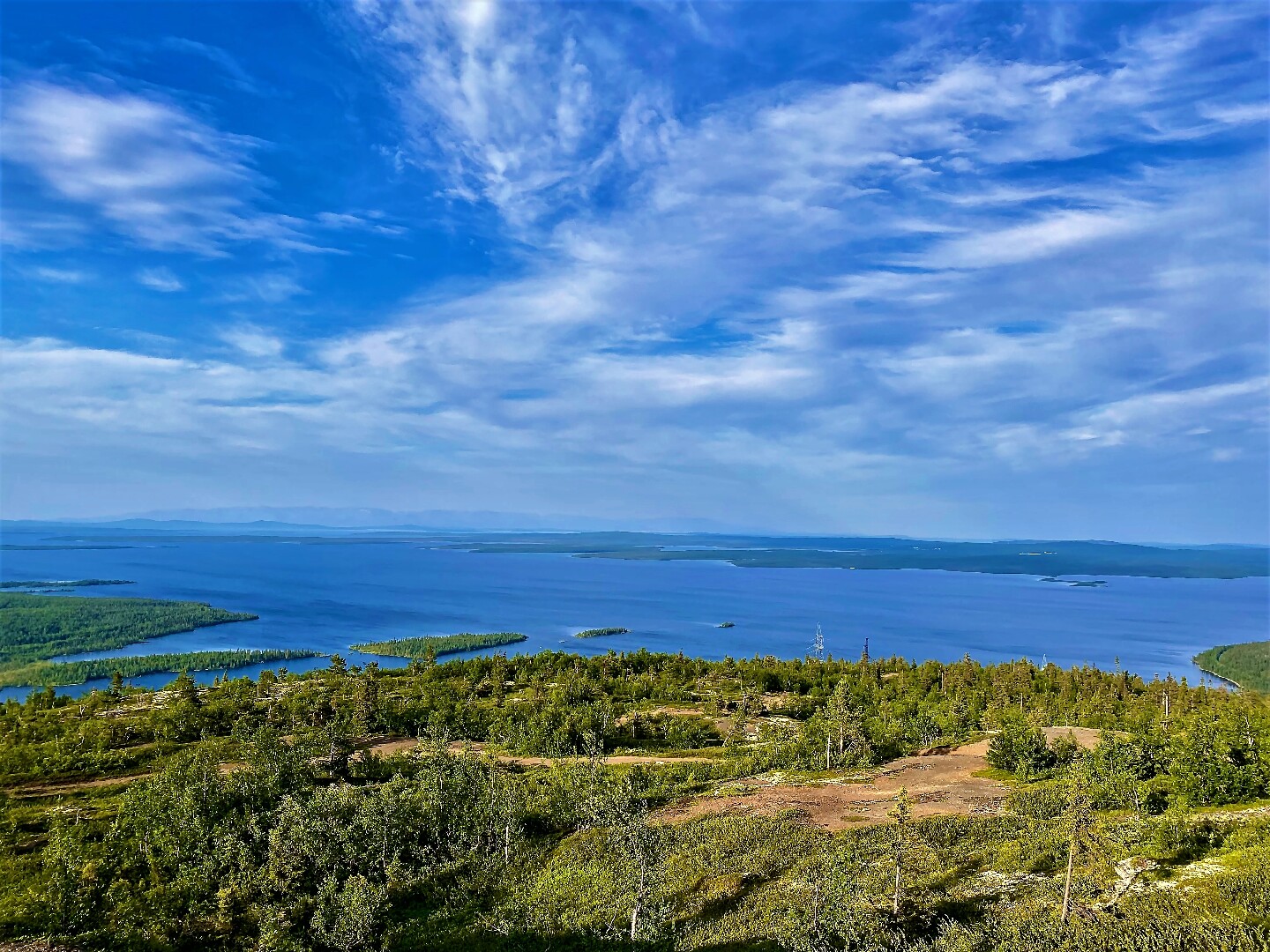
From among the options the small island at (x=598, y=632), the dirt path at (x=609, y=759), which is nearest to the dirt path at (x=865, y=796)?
the dirt path at (x=609, y=759)

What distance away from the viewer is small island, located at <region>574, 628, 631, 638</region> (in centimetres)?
14900

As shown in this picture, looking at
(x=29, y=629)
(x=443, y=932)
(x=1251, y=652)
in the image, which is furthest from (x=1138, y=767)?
(x=29, y=629)

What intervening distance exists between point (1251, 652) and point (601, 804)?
507 feet

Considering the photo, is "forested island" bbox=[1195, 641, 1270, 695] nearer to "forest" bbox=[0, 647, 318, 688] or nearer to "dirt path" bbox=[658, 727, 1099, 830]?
"dirt path" bbox=[658, 727, 1099, 830]

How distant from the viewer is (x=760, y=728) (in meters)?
67.6

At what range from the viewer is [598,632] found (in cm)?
15150

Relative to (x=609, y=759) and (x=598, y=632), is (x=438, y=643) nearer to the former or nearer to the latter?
(x=598, y=632)

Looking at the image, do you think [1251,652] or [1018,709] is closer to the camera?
[1018,709]

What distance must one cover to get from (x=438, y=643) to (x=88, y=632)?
69424mm

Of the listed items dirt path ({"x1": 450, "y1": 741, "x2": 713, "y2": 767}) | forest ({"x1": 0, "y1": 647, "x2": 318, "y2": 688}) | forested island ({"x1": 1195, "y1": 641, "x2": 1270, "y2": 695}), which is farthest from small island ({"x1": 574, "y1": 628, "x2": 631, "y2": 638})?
forested island ({"x1": 1195, "y1": 641, "x2": 1270, "y2": 695})

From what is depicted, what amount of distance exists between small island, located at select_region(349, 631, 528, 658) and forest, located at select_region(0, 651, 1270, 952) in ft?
208

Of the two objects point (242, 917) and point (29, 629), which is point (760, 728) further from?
point (29, 629)

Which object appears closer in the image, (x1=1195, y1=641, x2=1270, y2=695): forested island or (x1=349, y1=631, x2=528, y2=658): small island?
(x1=1195, y1=641, x2=1270, y2=695): forested island

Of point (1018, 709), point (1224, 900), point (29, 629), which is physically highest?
point (1224, 900)
